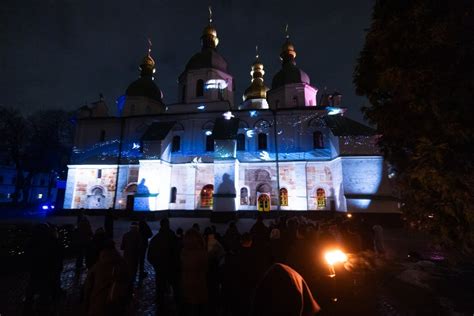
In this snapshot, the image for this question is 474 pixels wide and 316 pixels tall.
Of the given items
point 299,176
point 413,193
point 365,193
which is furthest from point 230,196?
point 413,193

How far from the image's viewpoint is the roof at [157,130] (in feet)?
73.8

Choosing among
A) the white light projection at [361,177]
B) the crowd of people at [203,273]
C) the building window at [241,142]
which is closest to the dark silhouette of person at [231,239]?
the crowd of people at [203,273]

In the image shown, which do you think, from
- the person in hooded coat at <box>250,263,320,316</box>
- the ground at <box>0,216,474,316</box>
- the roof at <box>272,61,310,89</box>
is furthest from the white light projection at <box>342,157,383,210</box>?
the person in hooded coat at <box>250,263,320,316</box>

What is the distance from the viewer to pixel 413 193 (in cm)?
666

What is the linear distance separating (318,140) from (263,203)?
7959 millimetres

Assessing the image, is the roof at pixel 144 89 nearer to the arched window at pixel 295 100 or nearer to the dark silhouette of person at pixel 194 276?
the arched window at pixel 295 100

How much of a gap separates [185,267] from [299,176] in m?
19.6

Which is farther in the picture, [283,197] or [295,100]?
[295,100]

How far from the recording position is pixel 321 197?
21.8 metres

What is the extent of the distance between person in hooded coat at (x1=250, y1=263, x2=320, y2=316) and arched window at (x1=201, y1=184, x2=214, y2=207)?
21057 millimetres

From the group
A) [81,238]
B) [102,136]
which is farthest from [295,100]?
[81,238]

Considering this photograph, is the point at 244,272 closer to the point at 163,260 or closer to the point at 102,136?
the point at 163,260

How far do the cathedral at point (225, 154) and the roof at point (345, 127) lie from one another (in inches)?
3.2

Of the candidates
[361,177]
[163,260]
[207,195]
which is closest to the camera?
[163,260]
